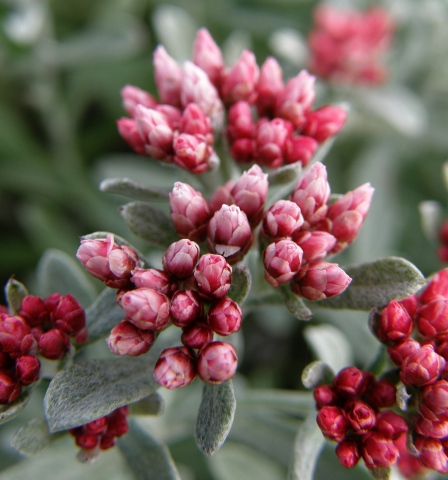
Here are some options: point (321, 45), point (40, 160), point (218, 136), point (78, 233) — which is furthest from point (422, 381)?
point (40, 160)

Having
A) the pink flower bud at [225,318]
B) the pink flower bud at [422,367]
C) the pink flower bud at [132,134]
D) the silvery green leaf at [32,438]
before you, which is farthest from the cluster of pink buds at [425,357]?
the silvery green leaf at [32,438]

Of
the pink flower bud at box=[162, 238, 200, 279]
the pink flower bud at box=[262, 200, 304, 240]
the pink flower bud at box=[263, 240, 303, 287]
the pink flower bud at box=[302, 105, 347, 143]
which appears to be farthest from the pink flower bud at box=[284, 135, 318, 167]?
the pink flower bud at box=[162, 238, 200, 279]

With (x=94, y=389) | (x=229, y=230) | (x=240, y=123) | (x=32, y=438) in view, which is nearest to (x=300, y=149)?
(x=240, y=123)

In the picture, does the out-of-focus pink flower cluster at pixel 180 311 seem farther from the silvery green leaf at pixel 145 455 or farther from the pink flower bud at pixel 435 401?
the pink flower bud at pixel 435 401

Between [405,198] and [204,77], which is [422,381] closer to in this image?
[204,77]

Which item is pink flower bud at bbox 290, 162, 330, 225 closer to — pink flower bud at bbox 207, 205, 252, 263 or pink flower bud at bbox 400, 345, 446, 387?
pink flower bud at bbox 207, 205, 252, 263

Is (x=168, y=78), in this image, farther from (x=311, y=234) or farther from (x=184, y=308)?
(x=184, y=308)
